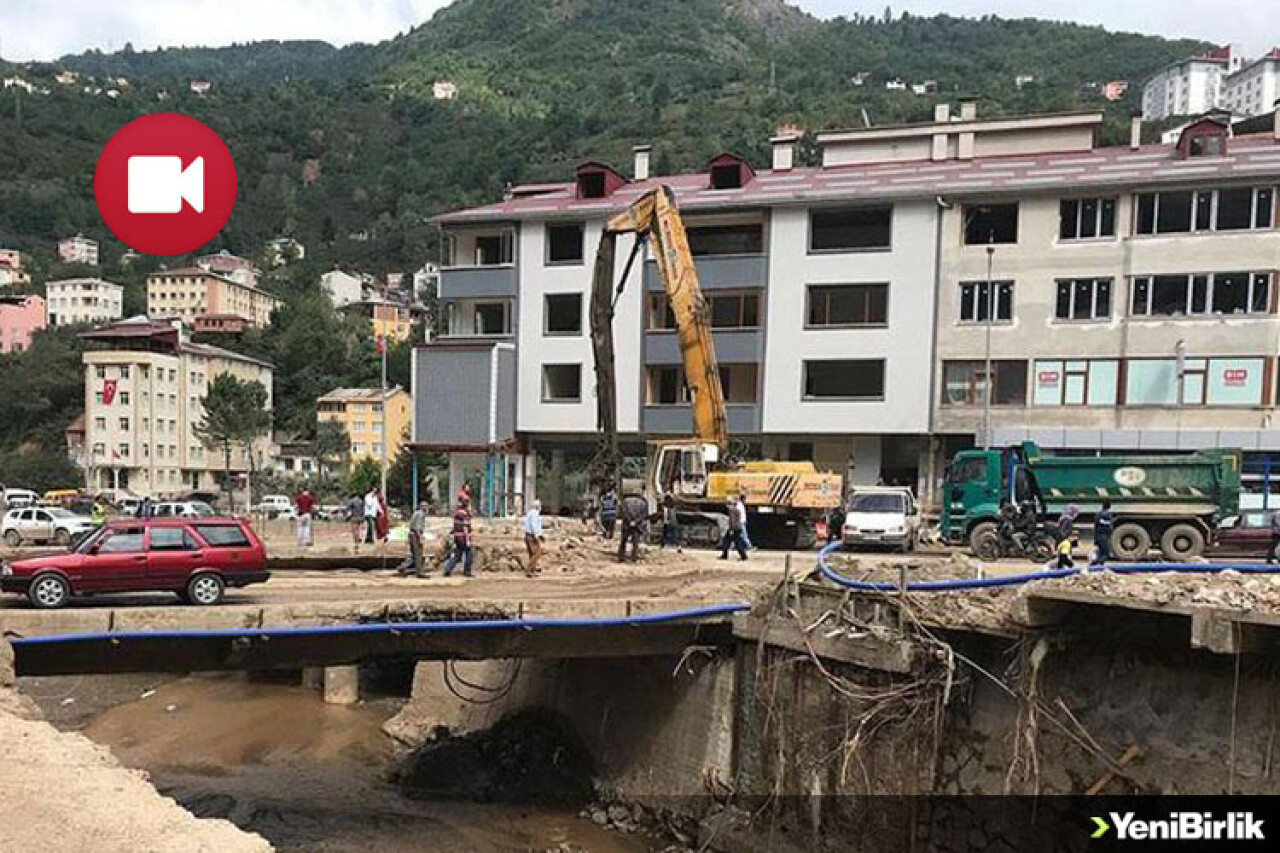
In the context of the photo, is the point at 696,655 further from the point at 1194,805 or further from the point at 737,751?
the point at 1194,805

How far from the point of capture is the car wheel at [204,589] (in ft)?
51.5

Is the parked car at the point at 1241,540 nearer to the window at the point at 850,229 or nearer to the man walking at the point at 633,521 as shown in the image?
the man walking at the point at 633,521

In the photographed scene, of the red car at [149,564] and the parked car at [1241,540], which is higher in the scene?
the red car at [149,564]

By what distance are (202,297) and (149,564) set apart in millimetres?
146826

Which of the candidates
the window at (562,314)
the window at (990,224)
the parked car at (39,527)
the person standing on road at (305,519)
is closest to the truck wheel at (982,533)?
the window at (990,224)

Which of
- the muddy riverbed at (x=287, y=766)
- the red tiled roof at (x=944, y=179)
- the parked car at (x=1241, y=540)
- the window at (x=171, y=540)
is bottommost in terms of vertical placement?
the muddy riverbed at (x=287, y=766)

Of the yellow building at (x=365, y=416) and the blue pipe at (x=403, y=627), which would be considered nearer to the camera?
the blue pipe at (x=403, y=627)

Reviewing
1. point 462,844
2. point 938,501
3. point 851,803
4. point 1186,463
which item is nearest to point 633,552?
point 462,844

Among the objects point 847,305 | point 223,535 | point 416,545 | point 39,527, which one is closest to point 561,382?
point 847,305

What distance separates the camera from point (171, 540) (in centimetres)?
1573

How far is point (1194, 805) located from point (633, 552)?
1506cm

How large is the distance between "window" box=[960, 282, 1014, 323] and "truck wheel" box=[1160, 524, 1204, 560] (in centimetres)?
1537

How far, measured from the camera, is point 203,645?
13.0m

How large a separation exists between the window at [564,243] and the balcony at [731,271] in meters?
4.07
